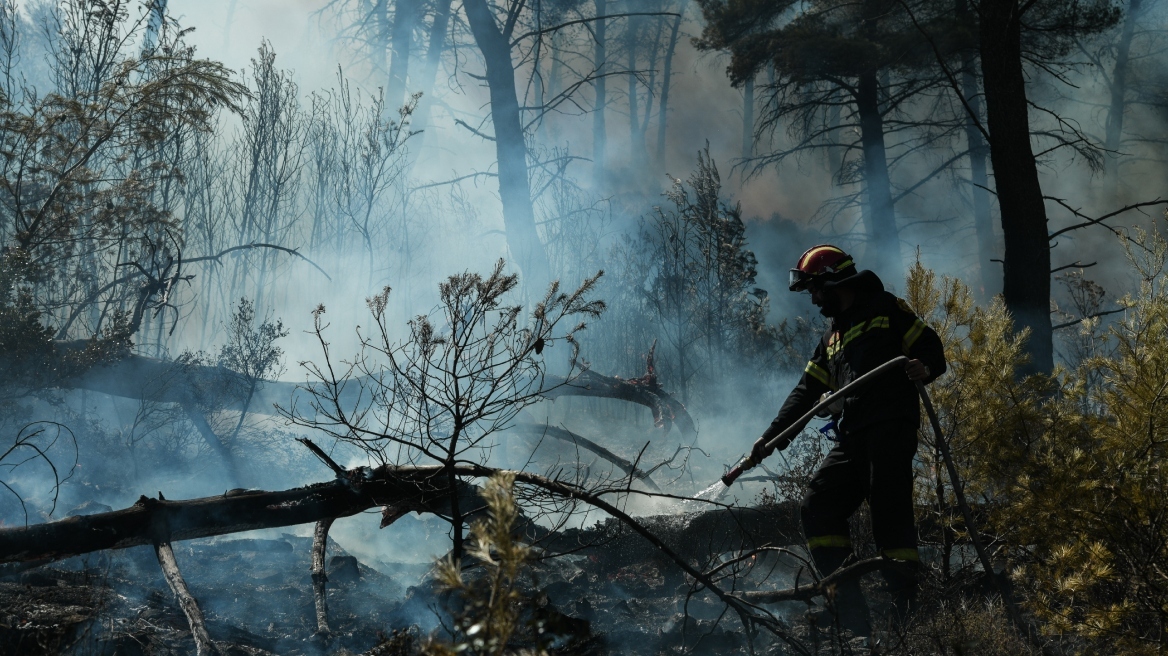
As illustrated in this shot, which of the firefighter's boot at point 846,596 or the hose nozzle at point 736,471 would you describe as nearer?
the hose nozzle at point 736,471

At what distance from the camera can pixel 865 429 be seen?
381cm

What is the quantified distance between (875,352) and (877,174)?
472 inches

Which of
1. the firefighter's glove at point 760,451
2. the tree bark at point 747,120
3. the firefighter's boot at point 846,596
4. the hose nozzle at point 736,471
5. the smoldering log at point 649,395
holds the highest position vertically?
the tree bark at point 747,120

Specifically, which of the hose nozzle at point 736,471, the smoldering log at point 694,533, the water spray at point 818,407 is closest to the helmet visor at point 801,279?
the water spray at point 818,407

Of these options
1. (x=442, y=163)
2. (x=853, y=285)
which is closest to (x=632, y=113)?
(x=442, y=163)

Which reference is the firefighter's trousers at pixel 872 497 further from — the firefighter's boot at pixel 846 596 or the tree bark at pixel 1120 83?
the tree bark at pixel 1120 83

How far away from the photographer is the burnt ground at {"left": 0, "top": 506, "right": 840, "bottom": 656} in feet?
11.5

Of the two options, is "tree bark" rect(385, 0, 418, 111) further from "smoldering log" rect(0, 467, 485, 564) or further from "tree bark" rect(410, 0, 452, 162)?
"smoldering log" rect(0, 467, 485, 564)

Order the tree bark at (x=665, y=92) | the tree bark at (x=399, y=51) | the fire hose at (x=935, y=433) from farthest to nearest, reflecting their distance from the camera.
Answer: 1. the tree bark at (x=665, y=92)
2. the tree bark at (x=399, y=51)
3. the fire hose at (x=935, y=433)

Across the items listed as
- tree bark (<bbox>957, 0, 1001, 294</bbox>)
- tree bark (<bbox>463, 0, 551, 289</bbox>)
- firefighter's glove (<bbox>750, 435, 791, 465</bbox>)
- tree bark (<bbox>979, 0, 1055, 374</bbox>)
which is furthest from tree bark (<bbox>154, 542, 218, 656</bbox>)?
tree bark (<bbox>957, 0, 1001, 294</bbox>)

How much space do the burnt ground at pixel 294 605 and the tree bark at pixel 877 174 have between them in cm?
1096

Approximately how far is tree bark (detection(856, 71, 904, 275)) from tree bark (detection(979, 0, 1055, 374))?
762 cm

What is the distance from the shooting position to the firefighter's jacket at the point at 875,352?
373 cm

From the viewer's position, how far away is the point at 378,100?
53.4 feet
